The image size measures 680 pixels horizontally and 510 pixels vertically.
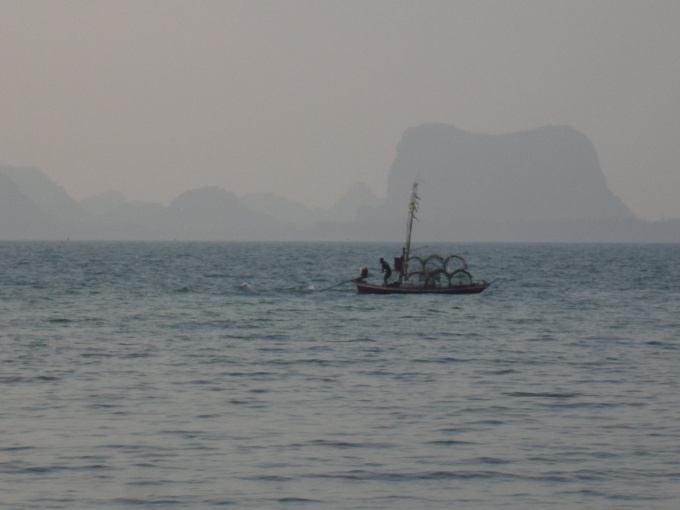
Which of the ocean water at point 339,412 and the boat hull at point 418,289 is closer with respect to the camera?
the ocean water at point 339,412

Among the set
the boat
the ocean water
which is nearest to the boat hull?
the boat

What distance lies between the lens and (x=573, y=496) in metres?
15.7

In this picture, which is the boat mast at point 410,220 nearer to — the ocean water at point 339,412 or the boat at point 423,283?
the boat at point 423,283

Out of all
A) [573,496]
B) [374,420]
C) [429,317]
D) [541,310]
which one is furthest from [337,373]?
[541,310]

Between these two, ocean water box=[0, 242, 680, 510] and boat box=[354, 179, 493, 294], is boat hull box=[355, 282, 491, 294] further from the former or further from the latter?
ocean water box=[0, 242, 680, 510]

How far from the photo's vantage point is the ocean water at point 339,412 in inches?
634

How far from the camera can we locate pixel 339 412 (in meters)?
22.0

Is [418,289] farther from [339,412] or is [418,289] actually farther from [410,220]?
[339,412]

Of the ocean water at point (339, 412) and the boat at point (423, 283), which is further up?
the boat at point (423, 283)

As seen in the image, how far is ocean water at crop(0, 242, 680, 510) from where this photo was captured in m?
16.1

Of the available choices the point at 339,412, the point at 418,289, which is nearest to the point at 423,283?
the point at 418,289

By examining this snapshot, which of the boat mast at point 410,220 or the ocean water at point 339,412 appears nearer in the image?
the ocean water at point 339,412

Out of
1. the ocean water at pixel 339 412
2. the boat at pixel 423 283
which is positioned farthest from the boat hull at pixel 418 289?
the ocean water at pixel 339 412

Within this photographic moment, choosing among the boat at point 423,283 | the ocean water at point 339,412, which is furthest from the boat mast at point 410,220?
the ocean water at point 339,412
